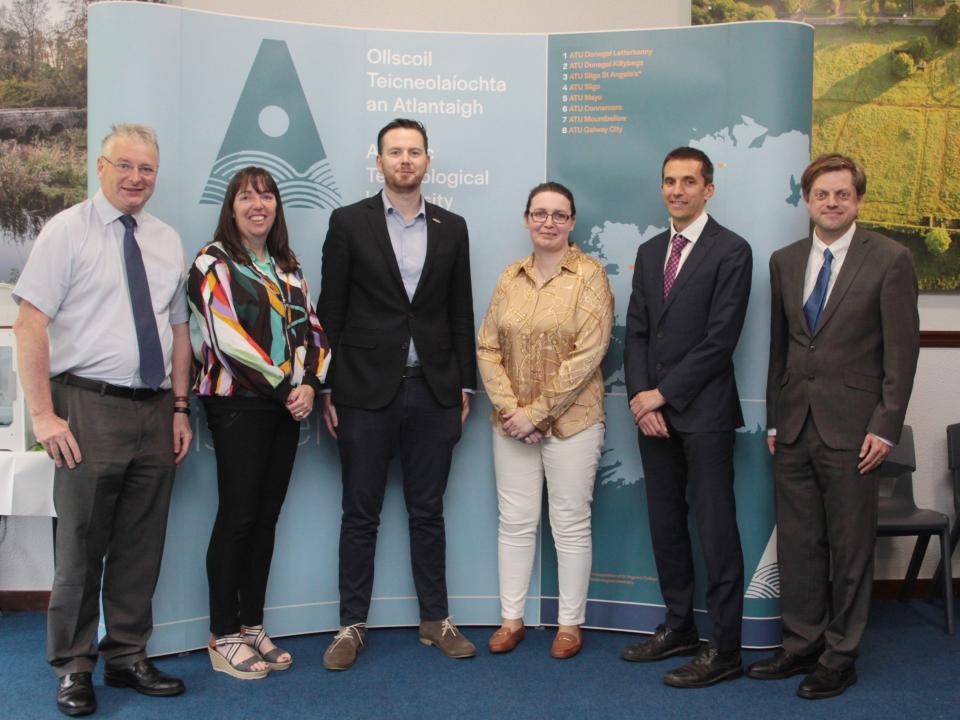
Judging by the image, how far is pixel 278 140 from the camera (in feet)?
11.1

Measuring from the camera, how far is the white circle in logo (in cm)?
337

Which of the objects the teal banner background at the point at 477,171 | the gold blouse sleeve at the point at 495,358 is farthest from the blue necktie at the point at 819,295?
the gold blouse sleeve at the point at 495,358

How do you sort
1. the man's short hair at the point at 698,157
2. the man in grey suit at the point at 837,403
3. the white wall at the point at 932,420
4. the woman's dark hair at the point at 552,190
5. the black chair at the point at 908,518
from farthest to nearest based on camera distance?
the white wall at the point at 932,420 → the black chair at the point at 908,518 → the woman's dark hair at the point at 552,190 → the man's short hair at the point at 698,157 → the man in grey suit at the point at 837,403

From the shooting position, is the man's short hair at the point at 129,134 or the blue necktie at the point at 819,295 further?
the blue necktie at the point at 819,295

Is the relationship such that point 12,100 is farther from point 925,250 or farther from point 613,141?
point 925,250

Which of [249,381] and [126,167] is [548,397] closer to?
[249,381]

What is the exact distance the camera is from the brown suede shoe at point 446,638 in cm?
327

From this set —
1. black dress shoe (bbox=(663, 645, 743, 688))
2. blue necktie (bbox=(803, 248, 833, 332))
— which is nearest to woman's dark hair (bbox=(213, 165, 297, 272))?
blue necktie (bbox=(803, 248, 833, 332))

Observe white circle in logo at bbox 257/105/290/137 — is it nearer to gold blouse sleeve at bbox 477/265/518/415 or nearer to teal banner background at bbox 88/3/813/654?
teal banner background at bbox 88/3/813/654

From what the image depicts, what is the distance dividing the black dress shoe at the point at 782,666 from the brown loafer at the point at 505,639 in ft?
2.81

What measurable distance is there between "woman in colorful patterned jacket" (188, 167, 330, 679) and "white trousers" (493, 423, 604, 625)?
0.82 meters

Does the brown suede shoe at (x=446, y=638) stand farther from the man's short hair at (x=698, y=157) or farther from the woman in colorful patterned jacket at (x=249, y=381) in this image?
the man's short hair at (x=698, y=157)

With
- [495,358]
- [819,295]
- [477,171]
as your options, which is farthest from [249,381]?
[819,295]

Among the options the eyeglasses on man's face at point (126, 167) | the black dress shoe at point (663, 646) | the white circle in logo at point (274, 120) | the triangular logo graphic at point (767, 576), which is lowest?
the black dress shoe at point (663, 646)
